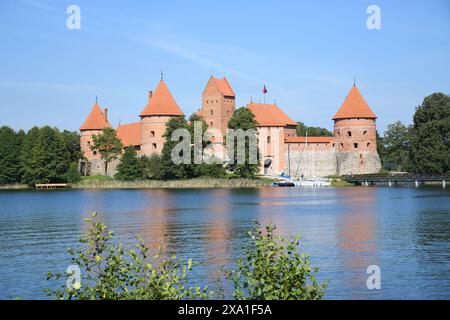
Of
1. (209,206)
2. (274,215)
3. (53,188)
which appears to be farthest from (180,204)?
(53,188)

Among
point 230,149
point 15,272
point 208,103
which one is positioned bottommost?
point 15,272

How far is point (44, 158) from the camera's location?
1786 inches

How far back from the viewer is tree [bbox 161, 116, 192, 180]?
147 ft

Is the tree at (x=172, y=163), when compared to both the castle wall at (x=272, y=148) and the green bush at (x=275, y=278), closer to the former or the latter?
the castle wall at (x=272, y=148)

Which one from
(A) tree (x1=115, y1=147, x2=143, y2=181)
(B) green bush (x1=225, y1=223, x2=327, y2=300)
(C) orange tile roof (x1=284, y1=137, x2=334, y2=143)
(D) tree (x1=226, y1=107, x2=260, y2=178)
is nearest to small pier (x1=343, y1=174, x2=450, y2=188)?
(C) orange tile roof (x1=284, y1=137, x2=334, y2=143)

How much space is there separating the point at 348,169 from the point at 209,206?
26.9 m

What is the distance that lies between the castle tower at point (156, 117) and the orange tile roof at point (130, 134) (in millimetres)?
2199

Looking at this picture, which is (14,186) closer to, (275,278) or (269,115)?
(269,115)

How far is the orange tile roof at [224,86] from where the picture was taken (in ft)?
185

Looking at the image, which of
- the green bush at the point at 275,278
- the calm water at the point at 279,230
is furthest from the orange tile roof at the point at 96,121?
the green bush at the point at 275,278

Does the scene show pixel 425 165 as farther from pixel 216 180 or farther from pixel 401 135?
pixel 401 135

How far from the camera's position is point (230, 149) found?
44.8 m

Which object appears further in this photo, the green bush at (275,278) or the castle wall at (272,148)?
the castle wall at (272,148)

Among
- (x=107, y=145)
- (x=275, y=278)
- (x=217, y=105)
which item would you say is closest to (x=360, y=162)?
(x=217, y=105)
